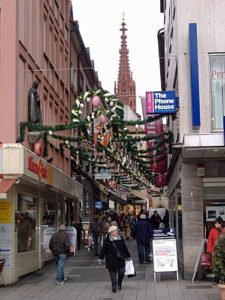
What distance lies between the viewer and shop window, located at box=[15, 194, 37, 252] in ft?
59.2

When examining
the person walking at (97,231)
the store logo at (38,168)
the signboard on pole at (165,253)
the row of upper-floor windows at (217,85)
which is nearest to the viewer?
the row of upper-floor windows at (217,85)

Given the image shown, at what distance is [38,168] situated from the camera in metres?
18.6

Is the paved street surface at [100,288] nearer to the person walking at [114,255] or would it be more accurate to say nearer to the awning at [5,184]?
the person walking at [114,255]

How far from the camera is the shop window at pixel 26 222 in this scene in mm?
18047

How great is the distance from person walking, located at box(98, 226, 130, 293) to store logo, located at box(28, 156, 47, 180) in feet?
11.8

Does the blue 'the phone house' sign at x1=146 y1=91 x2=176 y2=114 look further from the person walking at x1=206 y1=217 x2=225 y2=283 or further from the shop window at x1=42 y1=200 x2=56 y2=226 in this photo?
the shop window at x1=42 y1=200 x2=56 y2=226

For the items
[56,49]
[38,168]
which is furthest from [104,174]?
[38,168]

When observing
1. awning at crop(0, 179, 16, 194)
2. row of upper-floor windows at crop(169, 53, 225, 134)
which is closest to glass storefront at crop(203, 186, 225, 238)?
row of upper-floor windows at crop(169, 53, 225, 134)

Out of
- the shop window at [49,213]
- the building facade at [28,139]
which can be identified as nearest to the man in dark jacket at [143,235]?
the building facade at [28,139]

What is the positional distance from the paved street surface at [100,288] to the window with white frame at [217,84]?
4.55m

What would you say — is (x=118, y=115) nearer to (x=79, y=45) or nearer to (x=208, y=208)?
(x=208, y=208)

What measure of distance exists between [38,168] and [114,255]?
16.6 ft

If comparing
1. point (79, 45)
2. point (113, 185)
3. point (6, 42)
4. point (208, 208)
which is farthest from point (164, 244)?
point (113, 185)

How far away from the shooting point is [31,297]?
14.2 m
